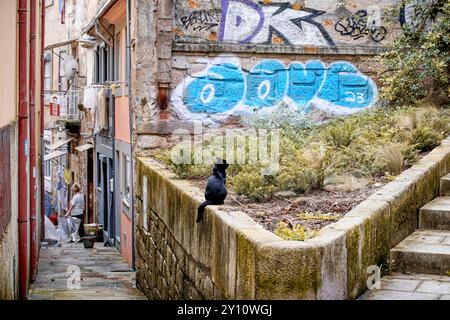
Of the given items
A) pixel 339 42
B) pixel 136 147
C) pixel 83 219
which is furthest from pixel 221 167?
pixel 83 219

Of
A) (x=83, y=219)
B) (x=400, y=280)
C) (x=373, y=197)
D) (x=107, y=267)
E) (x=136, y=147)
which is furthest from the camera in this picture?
(x=83, y=219)

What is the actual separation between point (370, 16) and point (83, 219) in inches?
603

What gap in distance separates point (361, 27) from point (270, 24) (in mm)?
1549

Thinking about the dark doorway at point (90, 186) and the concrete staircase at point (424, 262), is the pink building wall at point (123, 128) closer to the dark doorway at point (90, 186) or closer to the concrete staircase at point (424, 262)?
the dark doorway at point (90, 186)

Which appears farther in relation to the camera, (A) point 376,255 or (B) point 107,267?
(B) point 107,267

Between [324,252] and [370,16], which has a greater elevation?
[370,16]

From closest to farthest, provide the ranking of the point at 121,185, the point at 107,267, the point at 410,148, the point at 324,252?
the point at 324,252 < the point at 410,148 < the point at 107,267 < the point at 121,185

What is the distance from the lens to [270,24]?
15570 millimetres

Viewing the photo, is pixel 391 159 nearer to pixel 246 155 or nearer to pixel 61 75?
pixel 246 155

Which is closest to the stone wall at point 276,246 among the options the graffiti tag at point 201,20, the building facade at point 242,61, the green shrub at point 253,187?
the green shrub at point 253,187

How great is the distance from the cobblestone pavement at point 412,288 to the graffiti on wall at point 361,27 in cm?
897

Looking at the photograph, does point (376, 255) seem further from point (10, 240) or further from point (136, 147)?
point (136, 147)

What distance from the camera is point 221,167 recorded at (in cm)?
820

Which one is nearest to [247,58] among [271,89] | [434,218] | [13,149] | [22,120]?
[271,89]
